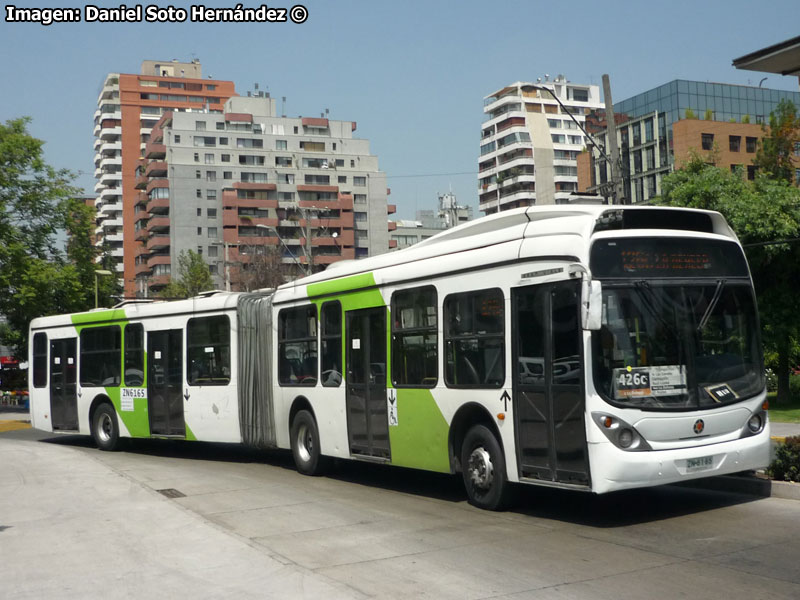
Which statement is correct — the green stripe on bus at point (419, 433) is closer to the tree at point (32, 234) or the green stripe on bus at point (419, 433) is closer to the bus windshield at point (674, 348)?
the bus windshield at point (674, 348)

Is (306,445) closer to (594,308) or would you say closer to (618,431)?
(618,431)

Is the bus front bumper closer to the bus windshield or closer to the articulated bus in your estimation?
the articulated bus

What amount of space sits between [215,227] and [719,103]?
58.4 metres

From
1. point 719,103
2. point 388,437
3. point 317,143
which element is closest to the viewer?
point 388,437

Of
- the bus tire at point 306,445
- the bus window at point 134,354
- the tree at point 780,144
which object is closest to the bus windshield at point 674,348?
the bus tire at point 306,445

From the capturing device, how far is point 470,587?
7.50 meters

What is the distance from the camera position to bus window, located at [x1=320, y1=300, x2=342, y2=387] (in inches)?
578

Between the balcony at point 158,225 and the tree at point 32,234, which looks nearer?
the tree at point 32,234

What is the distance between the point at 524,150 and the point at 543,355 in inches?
5122

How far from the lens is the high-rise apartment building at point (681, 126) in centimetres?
8812

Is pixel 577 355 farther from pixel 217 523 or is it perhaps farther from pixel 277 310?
pixel 277 310

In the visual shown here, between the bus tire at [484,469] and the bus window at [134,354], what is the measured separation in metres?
10.8

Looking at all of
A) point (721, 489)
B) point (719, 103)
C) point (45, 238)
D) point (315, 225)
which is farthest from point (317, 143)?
point (721, 489)

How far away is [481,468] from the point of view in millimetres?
11211
